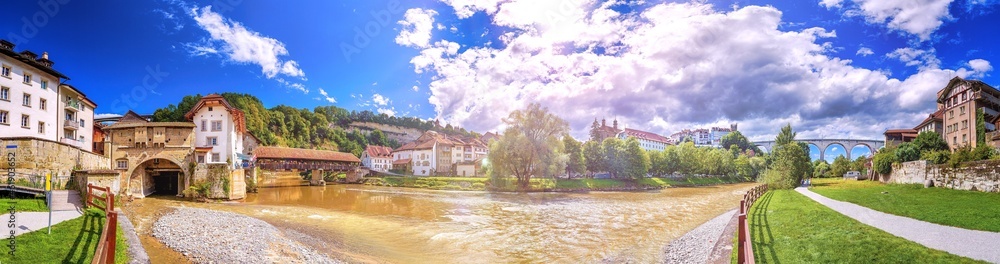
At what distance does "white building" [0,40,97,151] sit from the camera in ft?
68.6

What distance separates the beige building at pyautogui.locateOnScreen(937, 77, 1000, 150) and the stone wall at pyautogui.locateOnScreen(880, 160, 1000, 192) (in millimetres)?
6202

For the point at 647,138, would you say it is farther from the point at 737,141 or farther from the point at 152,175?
the point at 152,175

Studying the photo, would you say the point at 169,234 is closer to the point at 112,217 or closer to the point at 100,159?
the point at 112,217

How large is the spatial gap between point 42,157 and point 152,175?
11.7 metres

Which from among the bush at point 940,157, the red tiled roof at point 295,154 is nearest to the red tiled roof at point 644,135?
the red tiled roof at point 295,154

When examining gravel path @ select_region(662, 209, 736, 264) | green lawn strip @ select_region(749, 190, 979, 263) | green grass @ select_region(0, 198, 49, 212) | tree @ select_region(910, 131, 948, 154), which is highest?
tree @ select_region(910, 131, 948, 154)

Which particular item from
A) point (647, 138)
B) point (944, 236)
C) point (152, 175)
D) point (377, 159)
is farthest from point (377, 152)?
point (647, 138)

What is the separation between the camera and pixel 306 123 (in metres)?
86.0

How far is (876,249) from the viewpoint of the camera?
8.11 m

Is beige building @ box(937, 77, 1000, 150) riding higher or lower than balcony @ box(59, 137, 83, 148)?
higher

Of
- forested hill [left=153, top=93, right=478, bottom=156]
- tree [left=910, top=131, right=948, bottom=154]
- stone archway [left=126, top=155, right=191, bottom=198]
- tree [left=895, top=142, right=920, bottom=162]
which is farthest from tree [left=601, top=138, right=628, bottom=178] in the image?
forested hill [left=153, top=93, right=478, bottom=156]

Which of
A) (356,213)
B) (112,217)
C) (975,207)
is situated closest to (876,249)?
(975,207)

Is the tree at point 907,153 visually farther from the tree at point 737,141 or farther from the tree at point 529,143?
the tree at point 737,141

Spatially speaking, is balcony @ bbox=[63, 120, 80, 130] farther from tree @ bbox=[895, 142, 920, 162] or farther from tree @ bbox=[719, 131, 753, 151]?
tree @ bbox=[719, 131, 753, 151]
